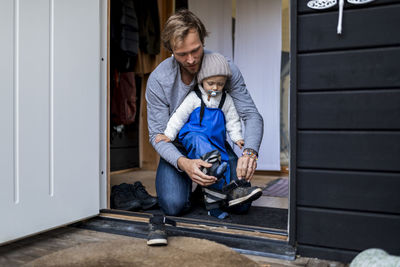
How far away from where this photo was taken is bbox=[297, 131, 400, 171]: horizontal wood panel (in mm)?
1083

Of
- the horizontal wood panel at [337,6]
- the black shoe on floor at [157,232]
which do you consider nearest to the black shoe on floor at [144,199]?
the black shoe on floor at [157,232]

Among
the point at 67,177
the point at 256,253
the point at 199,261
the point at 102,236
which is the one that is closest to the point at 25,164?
the point at 67,177

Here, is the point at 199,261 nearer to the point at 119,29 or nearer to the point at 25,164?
the point at 25,164

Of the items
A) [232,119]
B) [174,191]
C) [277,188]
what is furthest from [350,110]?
[277,188]

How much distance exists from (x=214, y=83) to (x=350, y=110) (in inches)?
27.5

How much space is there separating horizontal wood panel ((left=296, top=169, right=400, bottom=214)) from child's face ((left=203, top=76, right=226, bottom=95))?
0.64 metres

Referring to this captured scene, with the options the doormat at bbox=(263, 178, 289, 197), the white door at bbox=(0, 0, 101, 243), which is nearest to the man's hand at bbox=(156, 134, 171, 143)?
the white door at bbox=(0, 0, 101, 243)

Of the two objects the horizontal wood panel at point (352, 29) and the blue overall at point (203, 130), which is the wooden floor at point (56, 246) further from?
the horizontal wood panel at point (352, 29)

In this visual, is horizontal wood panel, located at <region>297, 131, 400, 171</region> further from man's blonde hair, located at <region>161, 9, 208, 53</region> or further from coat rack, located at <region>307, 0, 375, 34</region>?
man's blonde hair, located at <region>161, 9, 208, 53</region>

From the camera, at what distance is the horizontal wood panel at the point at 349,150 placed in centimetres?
108

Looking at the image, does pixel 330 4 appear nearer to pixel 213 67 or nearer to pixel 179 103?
pixel 213 67

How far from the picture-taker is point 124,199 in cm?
186

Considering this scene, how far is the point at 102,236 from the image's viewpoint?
4.75ft

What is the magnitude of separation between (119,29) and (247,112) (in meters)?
1.61
